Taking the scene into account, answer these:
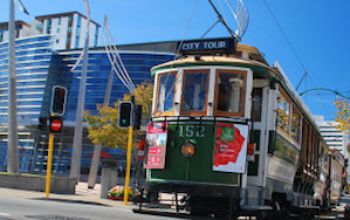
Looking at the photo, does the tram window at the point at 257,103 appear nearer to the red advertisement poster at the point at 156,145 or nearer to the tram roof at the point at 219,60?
the tram roof at the point at 219,60

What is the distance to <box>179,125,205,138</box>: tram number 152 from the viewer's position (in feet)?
33.8

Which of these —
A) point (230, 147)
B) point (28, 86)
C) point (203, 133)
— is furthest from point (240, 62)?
point (28, 86)

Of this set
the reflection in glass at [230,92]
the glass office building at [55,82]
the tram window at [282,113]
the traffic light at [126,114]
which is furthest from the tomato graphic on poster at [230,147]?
the glass office building at [55,82]

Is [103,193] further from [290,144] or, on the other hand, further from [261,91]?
[261,91]

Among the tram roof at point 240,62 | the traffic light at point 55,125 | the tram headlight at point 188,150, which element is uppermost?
the tram roof at point 240,62

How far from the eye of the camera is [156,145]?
10.7 metres

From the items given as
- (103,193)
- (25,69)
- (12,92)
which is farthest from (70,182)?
(25,69)

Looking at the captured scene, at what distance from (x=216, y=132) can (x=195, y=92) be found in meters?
0.98

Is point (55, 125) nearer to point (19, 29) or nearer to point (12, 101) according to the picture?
point (12, 101)

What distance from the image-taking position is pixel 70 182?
74.1 ft

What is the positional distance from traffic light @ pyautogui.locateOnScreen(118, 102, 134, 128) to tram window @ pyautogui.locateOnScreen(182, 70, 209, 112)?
3550mm

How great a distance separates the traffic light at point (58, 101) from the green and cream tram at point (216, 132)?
17.4ft

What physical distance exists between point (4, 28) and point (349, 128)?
341 feet

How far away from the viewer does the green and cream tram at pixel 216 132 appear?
33.2 feet
